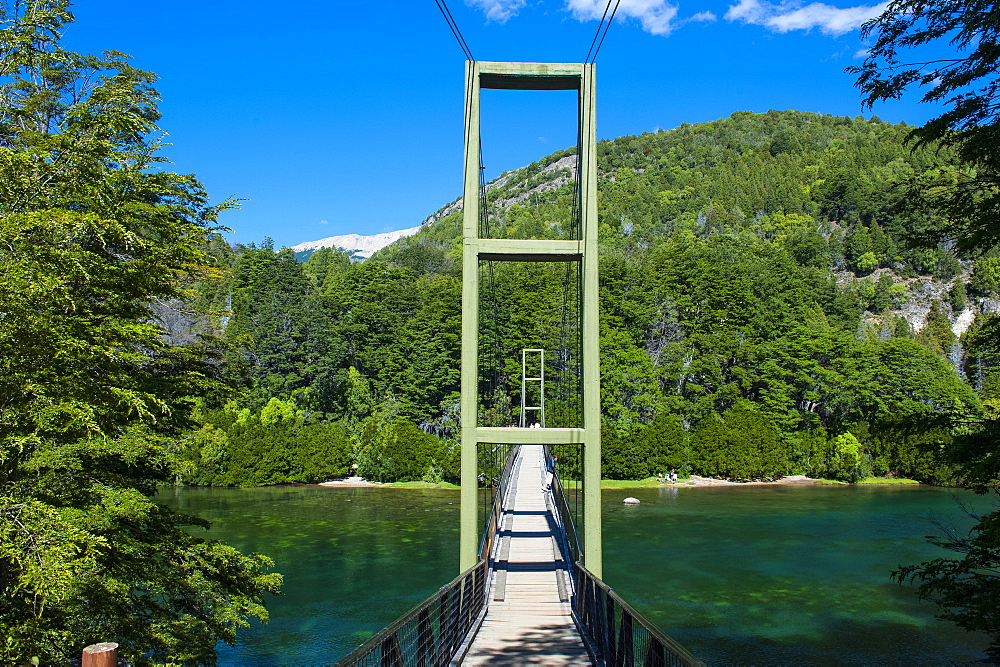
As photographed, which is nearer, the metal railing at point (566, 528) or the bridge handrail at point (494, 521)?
the bridge handrail at point (494, 521)

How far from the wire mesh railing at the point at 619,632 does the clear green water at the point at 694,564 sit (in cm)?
623

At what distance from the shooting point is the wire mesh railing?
11.3ft

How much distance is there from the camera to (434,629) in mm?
5273

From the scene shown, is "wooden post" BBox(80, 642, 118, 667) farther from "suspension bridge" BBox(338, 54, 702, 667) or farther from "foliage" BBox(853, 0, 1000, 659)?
"foliage" BBox(853, 0, 1000, 659)

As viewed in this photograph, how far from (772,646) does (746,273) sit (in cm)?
3918

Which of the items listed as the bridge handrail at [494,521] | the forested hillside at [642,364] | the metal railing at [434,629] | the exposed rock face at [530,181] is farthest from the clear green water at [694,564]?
the exposed rock face at [530,181]

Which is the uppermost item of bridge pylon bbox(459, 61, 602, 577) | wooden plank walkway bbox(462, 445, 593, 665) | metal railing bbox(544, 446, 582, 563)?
bridge pylon bbox(459, 61, 602, 577)

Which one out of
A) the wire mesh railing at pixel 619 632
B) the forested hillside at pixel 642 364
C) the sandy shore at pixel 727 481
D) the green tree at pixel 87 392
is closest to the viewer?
the wire mesh railing at pixel 619 632

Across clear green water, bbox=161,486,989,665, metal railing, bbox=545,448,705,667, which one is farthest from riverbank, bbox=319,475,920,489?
metal railing, bbox=545,448,705,667

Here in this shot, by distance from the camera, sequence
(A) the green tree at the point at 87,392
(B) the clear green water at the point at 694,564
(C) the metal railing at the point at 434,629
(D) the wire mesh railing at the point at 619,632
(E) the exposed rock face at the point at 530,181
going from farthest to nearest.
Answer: (E) the exposed rock face at the point at 530,181, (B) the clear green water at the point at 694,564, (A) the green tree at the point at 87,392, (C) the metal railing at the point at 434,629, (D) the wire mesh railing at the point at 619,632

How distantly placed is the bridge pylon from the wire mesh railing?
134 centimetres

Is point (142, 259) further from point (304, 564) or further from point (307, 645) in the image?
point (304, 564)

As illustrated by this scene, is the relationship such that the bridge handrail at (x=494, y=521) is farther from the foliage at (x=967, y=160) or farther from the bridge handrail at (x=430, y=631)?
the foliage at (x=967, y=160)

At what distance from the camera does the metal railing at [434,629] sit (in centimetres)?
356
